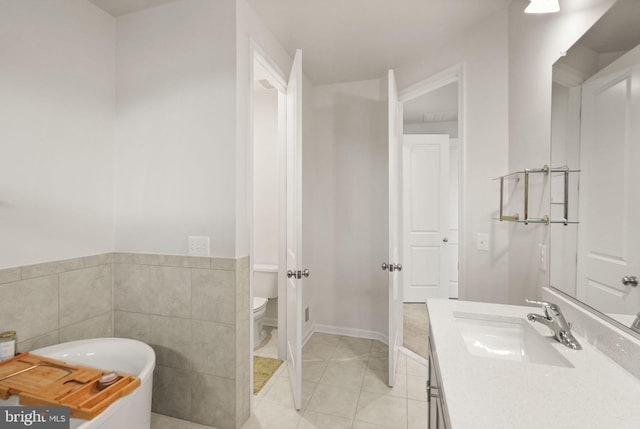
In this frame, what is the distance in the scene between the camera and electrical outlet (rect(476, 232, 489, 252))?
179 cm

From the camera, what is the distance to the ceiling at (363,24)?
175 centimetres

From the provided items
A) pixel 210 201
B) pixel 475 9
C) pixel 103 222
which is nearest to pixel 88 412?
pixel 210 201

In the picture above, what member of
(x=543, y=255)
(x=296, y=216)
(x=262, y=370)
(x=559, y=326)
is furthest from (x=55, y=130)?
(x=543, y=255)

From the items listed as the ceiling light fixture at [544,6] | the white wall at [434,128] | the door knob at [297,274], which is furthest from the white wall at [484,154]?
the white wall at [434,128]

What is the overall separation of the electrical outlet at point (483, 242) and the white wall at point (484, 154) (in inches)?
0.9

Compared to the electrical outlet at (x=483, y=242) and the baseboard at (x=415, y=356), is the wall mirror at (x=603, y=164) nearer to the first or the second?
the electrical outlet at (x=483, y=242)

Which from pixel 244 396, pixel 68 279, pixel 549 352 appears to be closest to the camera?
pixel 549 352

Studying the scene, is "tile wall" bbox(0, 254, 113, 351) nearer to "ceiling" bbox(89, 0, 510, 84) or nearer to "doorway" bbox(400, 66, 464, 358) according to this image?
"ceiling" bbox(89, 0, 510, 84)

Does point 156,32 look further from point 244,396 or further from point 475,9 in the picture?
point 244,396

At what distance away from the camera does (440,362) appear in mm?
835

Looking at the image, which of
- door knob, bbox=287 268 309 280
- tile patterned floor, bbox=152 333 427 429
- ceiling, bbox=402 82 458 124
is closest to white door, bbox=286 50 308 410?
door knob, bbox=287 268 309 280

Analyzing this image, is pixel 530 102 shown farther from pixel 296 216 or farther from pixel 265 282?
pixel 265 282

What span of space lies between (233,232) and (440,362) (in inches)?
47.7

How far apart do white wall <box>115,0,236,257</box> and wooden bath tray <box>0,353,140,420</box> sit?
27.4 inches
